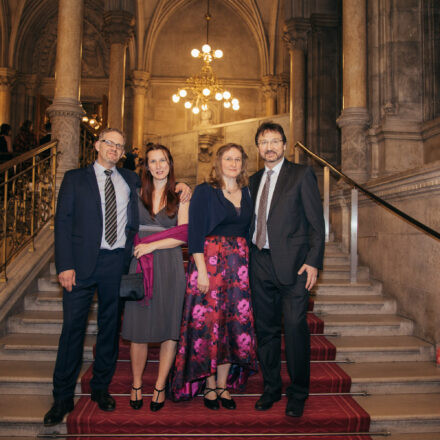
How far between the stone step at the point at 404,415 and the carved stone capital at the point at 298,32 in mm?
10253

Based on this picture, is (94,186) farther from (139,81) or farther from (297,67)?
(139,81)

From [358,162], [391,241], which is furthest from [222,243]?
[358,162]

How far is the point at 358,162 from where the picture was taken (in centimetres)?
681

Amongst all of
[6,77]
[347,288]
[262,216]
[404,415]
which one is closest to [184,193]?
[262,216]

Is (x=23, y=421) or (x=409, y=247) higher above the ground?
(x=409, y=247)

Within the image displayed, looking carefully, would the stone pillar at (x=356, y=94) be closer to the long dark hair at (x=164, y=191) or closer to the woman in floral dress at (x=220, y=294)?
the woman in floral dress at (x=220, y=294)

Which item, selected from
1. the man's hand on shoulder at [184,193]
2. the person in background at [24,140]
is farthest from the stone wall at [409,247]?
the person in background at [24,140]

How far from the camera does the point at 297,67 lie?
38.1ft

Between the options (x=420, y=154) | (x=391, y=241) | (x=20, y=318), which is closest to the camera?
(x=20, y=318)

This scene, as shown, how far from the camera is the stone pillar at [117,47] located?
1221 cm

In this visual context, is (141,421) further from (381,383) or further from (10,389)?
(381,383)

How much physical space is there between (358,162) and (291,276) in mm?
4584

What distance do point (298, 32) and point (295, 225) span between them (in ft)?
33.6

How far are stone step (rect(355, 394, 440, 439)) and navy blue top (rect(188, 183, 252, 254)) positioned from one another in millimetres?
1539
